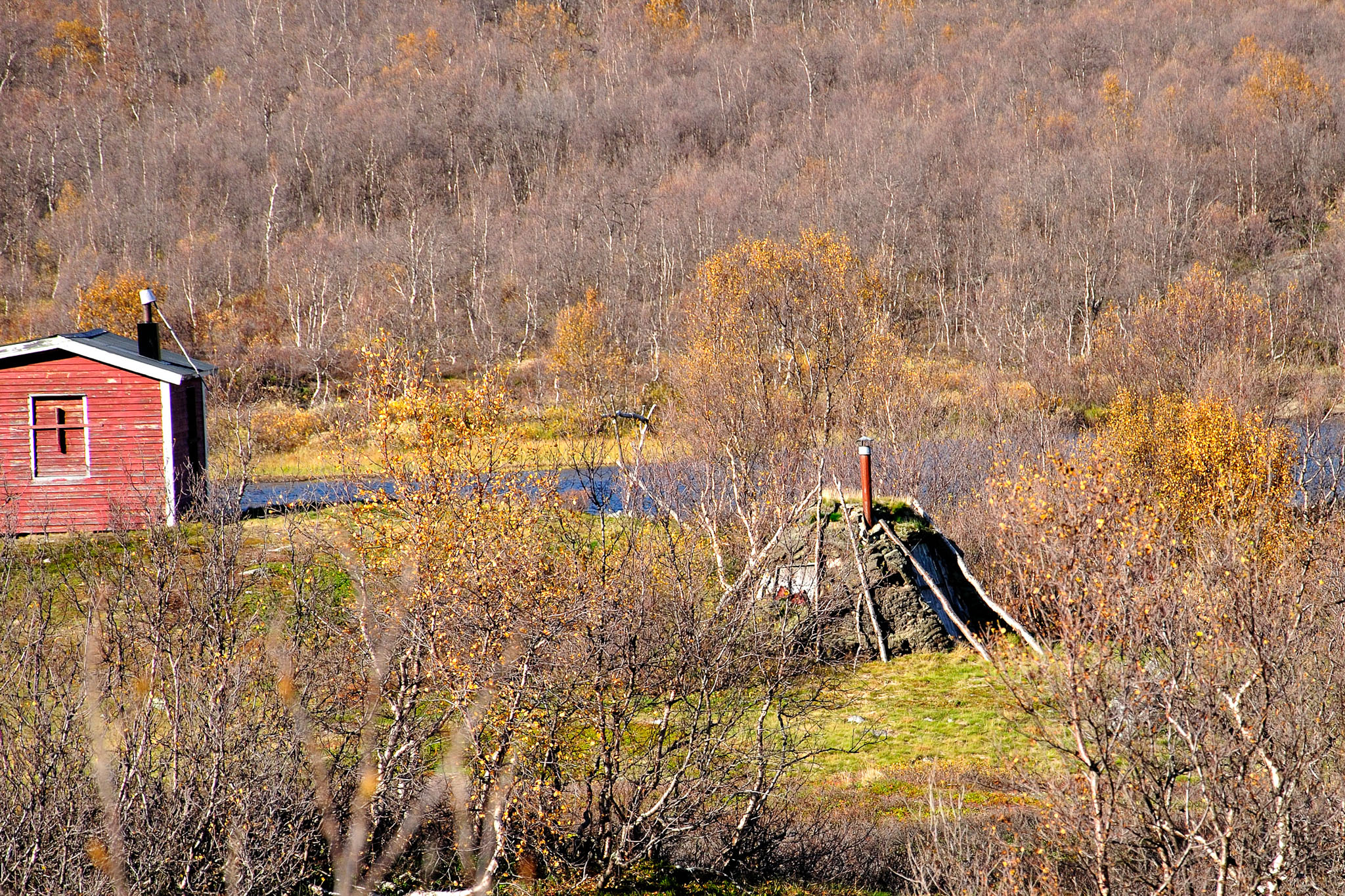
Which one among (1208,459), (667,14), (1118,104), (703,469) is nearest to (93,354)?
(703,469)

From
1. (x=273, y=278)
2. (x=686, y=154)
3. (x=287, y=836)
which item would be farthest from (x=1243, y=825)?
(x=686, y=154)

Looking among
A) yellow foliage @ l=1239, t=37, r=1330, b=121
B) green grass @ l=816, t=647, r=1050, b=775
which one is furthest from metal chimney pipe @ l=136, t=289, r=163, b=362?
yellow foliage @ l=1239, t=37, r=1330, b=121

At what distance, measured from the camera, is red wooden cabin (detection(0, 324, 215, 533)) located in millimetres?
21125

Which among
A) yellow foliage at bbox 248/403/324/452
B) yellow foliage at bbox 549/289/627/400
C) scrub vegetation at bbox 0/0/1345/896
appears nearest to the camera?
scrub vegetation at bbox 0/0/1345/896

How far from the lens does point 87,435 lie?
2147 centimetres

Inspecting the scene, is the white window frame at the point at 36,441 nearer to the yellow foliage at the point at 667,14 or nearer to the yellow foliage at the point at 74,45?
the yellow foliage at the point at 74,45

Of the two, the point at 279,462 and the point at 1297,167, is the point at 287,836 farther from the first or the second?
the point at 1297,167

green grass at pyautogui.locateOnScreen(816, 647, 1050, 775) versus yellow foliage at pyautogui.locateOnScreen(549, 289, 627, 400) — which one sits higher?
yellow foliage at pyautogui.locateOnScreen(549, 289, 627, 400)

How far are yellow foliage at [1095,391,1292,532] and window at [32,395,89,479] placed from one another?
66.7 ft

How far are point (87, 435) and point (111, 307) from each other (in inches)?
1309

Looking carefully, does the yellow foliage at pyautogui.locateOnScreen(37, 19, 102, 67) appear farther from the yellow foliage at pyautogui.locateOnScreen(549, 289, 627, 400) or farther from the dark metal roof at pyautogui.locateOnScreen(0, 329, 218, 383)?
the dark metal roof at pyautogui.locateOnScreen(0, 329, 218, 383)

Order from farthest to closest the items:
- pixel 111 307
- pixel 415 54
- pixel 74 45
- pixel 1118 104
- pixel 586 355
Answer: pixel 415 54, pixel 74 45, pixel 1118 104, pixel 111 307, pixel 586 355

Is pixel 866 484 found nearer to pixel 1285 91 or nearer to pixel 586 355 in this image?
pixel 586 355

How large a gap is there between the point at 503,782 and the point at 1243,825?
4.82m
